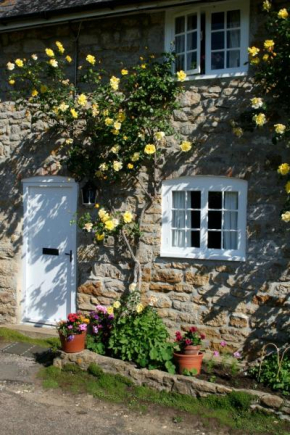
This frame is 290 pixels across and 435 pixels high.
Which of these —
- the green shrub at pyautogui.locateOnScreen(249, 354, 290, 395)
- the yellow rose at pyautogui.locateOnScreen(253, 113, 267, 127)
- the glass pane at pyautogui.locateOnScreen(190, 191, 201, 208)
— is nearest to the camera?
the green shrub at pyautogui.locateOnScreen(249, 354, 290, 395)

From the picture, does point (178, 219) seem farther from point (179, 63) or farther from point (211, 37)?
point (211, 37)

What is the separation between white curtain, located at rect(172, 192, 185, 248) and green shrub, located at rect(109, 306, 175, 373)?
112 centimetres

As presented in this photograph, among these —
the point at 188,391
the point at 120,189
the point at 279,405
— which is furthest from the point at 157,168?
the point at 279,405

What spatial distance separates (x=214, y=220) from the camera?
6.84 meters

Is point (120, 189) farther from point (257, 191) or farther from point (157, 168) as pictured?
point (257, 191)

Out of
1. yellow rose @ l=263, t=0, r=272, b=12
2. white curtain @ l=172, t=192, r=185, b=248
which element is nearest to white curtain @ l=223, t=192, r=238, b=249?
white curtain @ l=172, t=192, r=185, b=248

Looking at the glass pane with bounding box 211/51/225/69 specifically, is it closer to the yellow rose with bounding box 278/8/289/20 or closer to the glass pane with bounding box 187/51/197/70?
the glass pane with bounding box 187/51/197/70

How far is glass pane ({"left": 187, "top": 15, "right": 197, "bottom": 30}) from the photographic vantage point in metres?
6.93

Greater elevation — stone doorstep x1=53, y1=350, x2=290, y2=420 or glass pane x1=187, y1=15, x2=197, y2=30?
glass pane x1=187, y1=15, x2=197, y2=30

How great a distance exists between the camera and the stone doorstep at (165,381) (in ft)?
16.8

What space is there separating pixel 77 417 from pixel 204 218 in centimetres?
308

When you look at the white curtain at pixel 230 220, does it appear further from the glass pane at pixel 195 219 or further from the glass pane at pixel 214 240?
the glass pane at pixel 195 219

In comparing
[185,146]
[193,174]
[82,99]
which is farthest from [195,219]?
[82,99]

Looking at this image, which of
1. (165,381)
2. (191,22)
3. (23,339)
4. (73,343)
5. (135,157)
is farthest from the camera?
(23,339)
